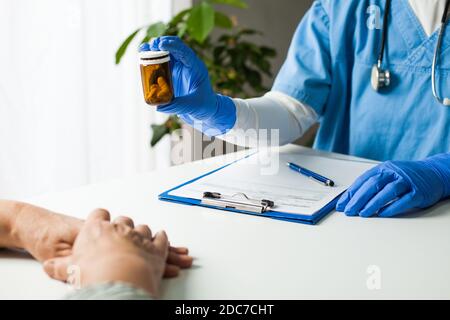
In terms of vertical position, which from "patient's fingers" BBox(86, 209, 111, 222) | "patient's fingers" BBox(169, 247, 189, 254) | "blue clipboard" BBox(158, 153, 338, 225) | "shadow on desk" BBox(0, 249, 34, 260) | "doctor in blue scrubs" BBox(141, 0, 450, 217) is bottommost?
"shadow on desk" BBox(0, 249, 34, 260)

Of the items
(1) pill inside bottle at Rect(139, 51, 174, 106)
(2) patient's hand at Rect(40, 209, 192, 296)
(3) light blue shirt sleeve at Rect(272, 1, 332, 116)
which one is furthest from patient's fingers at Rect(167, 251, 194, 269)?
(3) light blue shirt sleeve at Rect(272, 1, 332, 116)

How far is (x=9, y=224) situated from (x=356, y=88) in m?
0.88

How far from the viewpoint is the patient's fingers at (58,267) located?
0.65m

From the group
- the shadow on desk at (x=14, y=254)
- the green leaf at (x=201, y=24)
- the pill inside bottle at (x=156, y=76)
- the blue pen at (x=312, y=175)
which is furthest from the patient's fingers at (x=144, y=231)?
the green leaf at (x=201, y=24)

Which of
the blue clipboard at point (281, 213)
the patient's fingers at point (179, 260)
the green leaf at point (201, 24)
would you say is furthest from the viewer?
the green leaf at point (201, 24)

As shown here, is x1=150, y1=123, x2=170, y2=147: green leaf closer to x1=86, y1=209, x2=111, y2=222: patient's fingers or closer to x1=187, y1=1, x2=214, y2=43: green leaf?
x1=187, y1=1, x2=214, y2=43: green leaf

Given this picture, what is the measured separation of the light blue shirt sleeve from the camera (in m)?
1.35

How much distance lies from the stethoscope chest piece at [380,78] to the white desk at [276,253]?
403mm

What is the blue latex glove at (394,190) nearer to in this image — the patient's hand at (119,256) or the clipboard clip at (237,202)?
the clipboard clip at (237,202)

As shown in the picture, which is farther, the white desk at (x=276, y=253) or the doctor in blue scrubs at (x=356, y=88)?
the doctor in blue scrubs at (x=356, y=88)

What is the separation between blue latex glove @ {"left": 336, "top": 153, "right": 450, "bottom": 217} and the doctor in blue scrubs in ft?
0.18

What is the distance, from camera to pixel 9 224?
2.41ft

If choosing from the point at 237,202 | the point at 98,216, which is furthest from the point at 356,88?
the point at 98,216

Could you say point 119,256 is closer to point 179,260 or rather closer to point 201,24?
point 179,260
